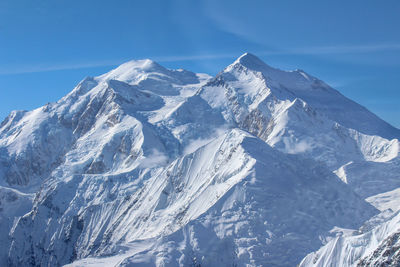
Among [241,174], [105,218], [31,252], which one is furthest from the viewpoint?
[31,252]

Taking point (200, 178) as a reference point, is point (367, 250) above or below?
below

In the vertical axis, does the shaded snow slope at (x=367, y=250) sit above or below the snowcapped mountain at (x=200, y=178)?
below

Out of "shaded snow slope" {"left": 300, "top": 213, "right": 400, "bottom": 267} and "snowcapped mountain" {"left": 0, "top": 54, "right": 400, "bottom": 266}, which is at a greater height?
"snowcapped mountain" {"left": 0, "top": 54, "right": 400, "bottom": 266}

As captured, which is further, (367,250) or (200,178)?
(200,178)

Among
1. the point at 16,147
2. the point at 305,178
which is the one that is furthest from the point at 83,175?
the point at 305,178

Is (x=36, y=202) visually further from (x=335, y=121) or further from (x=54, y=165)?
(x=335, y=121)

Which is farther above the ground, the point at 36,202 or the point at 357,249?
the point at 36,202

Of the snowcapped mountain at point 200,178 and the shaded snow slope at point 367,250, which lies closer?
the shaded snow slope at point 367,250

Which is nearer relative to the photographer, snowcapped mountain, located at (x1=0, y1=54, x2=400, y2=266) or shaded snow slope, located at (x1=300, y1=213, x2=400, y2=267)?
shaded snow slope, located at (x1=300, y1=213, x2=400, y2=267)
